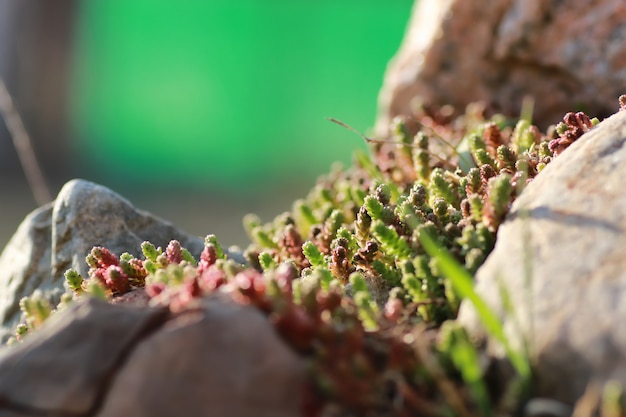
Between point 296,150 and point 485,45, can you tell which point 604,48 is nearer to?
point 485,45

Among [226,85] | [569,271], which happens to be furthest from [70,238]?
[226,85]

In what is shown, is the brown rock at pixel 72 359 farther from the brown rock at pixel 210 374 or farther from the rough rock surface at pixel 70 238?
the rough rock surface at pixel 70 238

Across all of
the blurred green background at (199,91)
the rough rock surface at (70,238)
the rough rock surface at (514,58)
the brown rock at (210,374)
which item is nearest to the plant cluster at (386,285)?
the brown rock at (210,374)

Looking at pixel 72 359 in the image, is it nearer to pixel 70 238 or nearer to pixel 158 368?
pixel 158 368

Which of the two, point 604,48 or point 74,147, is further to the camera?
point 74,147

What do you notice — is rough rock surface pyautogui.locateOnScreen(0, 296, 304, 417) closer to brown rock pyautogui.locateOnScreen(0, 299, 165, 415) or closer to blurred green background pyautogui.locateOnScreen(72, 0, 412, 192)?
brown rock pyautogui.locateOnScreen(0, 299, 165, 415)

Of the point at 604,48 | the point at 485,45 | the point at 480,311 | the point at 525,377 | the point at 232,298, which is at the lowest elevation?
the point at 525,377

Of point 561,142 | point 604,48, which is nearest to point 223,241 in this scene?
point 604,48

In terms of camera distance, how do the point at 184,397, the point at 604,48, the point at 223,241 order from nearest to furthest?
the point at 184,397 < the point at 604,48 < the point at 223,241

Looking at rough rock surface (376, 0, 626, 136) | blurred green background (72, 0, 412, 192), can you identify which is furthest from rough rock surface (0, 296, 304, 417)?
blurred green background (72, 0, 412, 192)
